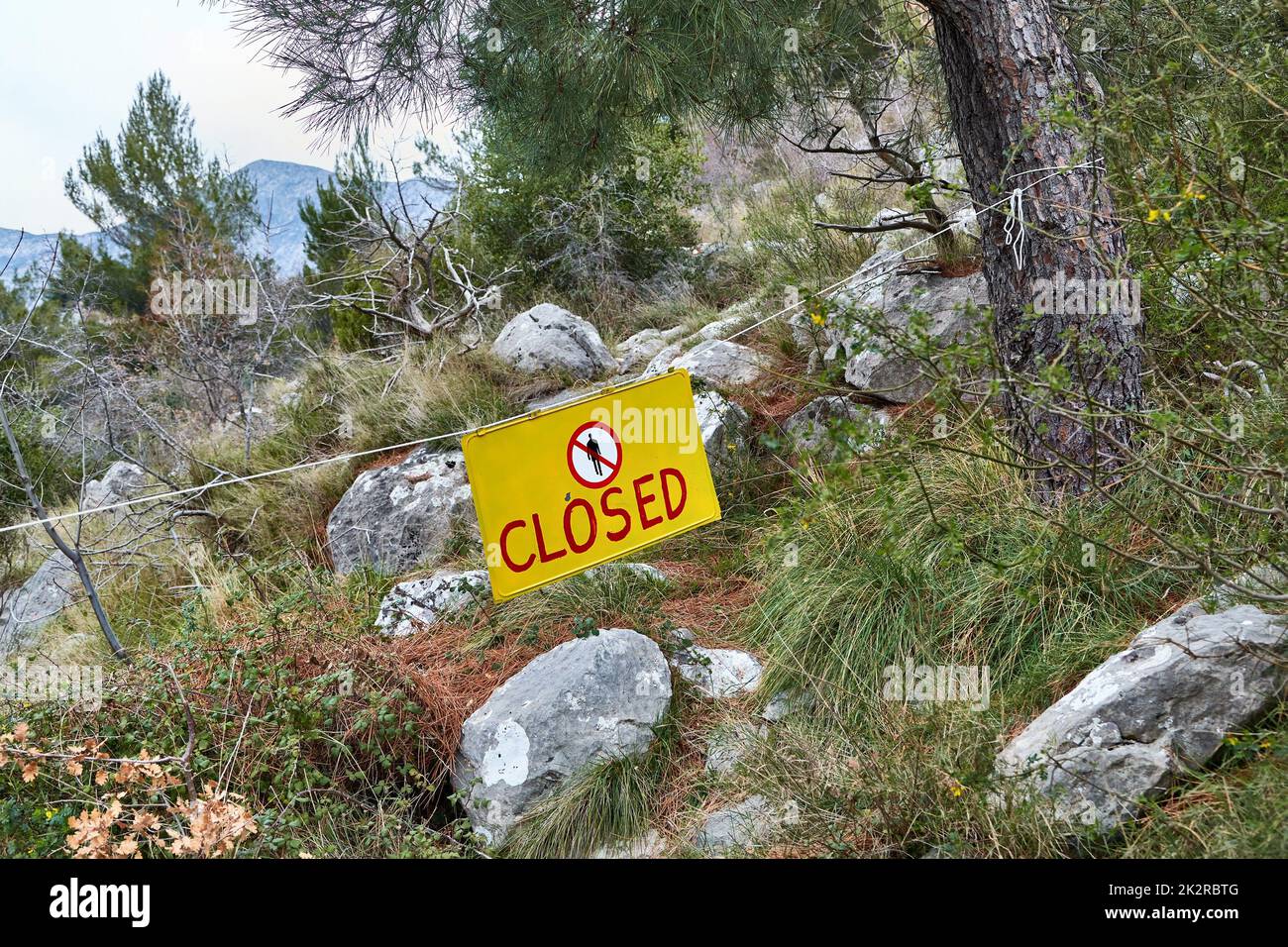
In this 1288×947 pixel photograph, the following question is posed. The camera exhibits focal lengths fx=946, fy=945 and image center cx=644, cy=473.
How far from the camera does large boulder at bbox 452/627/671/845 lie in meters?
3.03

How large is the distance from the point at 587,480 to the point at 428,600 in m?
1.36

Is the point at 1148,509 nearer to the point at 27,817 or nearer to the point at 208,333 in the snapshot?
the point at 27,817

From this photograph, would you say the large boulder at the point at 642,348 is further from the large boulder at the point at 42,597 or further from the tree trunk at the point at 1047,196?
the tree trunk at the point at 1047,196

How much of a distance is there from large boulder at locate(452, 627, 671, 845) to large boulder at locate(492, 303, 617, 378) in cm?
311

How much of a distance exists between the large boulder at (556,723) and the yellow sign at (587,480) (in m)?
0.39

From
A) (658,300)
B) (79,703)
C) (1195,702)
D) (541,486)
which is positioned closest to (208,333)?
(658,300)

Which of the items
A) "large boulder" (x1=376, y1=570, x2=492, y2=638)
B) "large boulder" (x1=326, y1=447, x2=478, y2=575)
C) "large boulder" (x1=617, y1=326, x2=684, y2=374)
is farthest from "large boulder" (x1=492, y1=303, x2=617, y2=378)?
"large boulder" (x1=376, y1=570, x2=492, y2=638)

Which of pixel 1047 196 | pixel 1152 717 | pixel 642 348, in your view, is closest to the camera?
pixel 1152 717

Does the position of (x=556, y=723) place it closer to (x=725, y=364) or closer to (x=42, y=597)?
(x=725, y=364)

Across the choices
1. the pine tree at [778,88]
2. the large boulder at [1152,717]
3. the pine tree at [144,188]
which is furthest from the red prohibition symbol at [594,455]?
the pine tree at [144,188]

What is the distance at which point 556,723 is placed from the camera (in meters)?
3.13

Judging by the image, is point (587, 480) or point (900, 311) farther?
point (900, 311)

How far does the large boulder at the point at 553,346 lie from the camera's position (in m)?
6.22

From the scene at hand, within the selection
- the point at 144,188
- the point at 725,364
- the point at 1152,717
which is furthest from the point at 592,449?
the point at 144,188
